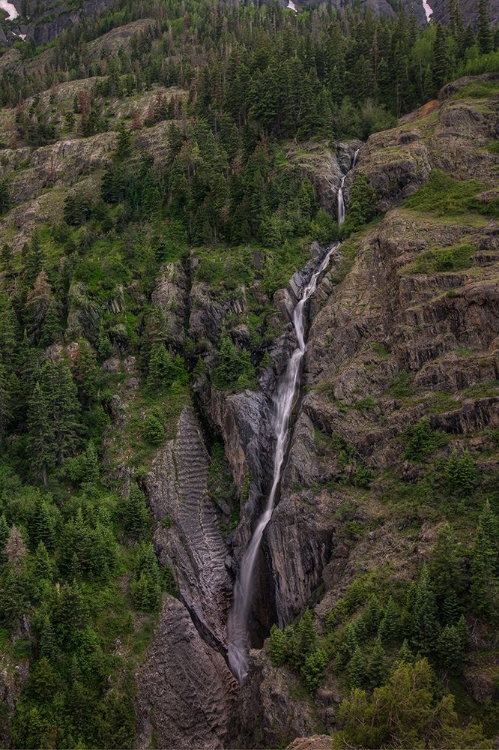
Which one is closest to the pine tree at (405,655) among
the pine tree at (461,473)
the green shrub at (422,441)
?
the pine tree at (461,473)

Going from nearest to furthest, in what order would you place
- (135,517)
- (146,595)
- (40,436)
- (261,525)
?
1. (146,595)
2. (135,517)
3. (261,525)
4. (40,436)

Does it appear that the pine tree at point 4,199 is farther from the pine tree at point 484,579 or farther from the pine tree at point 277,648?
the pine tree at point 484,579

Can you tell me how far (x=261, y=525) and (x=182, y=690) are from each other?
1476 cm

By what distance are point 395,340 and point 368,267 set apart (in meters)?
12.6

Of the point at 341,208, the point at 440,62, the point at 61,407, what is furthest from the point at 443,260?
the point at 440,62

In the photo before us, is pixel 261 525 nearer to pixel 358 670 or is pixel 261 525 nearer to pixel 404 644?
pixel 358 670

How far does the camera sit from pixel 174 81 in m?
134

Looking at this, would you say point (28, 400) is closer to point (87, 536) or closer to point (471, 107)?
point (87, 536)

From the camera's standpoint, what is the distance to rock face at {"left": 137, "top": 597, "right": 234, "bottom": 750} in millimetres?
47750

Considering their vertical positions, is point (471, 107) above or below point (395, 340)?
above

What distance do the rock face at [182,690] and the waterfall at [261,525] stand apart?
5.93ft

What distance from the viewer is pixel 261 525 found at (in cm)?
5688

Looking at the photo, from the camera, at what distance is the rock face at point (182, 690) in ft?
157

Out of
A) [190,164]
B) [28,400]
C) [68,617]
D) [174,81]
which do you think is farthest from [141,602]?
[174,81]
